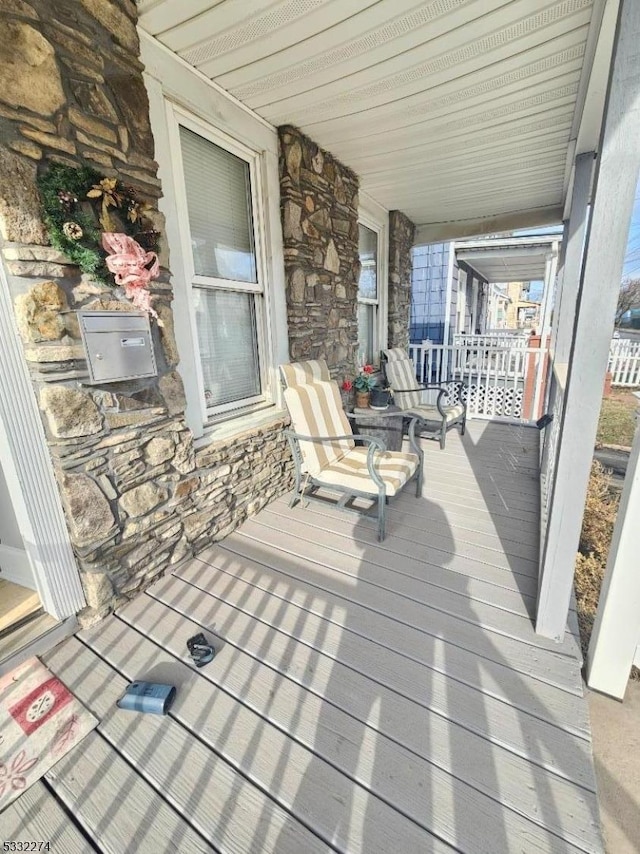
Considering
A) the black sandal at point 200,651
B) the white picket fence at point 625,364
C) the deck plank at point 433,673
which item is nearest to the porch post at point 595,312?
the deck plank at point 433,673

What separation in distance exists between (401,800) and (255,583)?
112cm

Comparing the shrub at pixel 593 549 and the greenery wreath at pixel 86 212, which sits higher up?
the greenery wreath at pixel 86 212

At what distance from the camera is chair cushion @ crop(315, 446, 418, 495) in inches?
92.7

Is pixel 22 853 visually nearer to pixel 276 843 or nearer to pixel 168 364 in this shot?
pixel 276 843

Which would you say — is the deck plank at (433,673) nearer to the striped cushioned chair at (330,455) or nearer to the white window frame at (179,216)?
the striped cushioned chair at (330,455)

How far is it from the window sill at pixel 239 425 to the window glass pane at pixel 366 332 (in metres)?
1.92

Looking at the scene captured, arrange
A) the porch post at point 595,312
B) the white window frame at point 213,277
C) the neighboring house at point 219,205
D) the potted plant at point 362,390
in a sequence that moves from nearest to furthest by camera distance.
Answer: the porch post at point 595,312 → the neighboring house at point 219,205 → the white window frame at point 213,277 → the potted plant at point 362,390

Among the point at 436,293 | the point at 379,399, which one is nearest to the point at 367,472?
the point at 379,399

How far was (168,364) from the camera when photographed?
1969 mm

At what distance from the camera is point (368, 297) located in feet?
14.4


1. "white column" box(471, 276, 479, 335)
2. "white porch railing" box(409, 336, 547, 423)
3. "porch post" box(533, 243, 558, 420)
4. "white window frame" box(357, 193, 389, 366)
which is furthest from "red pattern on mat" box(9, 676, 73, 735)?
"white column" box(471, 276, 479, 335)

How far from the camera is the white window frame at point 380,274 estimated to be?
164 inches

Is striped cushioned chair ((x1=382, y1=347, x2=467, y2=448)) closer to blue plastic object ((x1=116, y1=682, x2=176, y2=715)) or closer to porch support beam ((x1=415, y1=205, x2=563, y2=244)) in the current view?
porch support beam ((x1=415, y1=205, x2=563, y2=244))

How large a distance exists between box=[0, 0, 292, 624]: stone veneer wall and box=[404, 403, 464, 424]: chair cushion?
2.58 m
